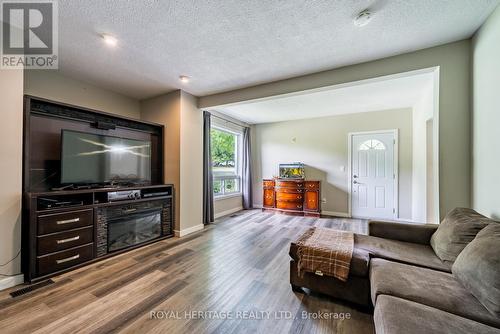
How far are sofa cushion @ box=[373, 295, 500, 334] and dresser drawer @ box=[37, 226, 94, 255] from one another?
2.94 meters

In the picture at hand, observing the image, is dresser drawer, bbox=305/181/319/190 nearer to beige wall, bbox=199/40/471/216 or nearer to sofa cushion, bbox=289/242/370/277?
beige wall, bbox=199/40/471/216

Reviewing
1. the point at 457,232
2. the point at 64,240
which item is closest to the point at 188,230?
the point at 64,240

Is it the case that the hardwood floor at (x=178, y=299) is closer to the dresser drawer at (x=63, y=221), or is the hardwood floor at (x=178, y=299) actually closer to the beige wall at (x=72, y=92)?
the dresser drawer at (x=63, y=221)

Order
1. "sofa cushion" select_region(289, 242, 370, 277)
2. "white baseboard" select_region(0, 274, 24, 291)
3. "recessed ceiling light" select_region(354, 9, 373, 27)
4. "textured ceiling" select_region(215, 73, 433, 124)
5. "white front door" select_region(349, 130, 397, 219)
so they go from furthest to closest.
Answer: "white front door" select_region(349, 130, 397, 219), "textured ceiling" select_region(215, 73, 433, 124), "white baseboard" select_region(0, 274, 24, 291), "recessed ceiling light" select_region(354, 9, 373, 27), "sofa cushion" select_region(289, 242, 370, 277)

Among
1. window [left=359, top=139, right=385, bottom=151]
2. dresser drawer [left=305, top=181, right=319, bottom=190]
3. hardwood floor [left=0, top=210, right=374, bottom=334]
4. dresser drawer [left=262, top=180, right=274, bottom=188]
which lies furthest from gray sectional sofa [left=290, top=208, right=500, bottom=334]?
dresser drawer [left=262, top=180, right=274, bottom=188]

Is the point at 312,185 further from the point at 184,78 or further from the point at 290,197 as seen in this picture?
the point at 184,78

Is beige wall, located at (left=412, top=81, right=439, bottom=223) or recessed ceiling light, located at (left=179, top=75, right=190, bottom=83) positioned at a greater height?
recessed ceiling light, located at (left=179, top=75, right=190, bottom=83)

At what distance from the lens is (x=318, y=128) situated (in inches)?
203

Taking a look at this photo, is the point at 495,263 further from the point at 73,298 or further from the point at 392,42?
the point at 73,298

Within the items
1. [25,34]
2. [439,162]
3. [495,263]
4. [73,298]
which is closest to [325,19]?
[439,162]

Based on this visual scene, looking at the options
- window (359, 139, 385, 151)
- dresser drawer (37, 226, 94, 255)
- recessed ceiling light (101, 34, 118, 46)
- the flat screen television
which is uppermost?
recessed ceiling light (101, 34, 118, 46)

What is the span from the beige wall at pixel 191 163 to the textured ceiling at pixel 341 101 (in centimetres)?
70

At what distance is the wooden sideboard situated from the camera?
15.8ft

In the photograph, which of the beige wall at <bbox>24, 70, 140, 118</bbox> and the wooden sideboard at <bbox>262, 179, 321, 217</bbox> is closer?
the beige wall at <bbox>24, 70, 140, 118</bbox>
